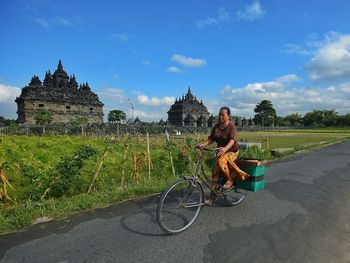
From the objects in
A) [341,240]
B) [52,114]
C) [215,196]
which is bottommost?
[341,240]

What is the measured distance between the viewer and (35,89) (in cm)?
6519

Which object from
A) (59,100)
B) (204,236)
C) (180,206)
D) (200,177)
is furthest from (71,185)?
(59,100)

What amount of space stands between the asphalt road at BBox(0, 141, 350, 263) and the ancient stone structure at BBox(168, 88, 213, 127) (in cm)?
8668

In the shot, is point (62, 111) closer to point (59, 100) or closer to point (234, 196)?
point (59, 100)

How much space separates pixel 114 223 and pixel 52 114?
67.5m

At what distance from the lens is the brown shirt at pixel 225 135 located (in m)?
5.54

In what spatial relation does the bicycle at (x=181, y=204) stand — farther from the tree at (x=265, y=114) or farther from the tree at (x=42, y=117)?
the tree at (x=265, y=114)

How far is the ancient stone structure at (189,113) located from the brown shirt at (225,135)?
285 feet

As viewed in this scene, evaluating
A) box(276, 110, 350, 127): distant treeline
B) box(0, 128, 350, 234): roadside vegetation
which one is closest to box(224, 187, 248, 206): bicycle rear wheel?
box(0, 128, 350, 234): roadside vegetation

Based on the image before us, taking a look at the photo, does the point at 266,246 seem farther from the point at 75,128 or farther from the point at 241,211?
the point at 75,128

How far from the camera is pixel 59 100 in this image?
224 feet

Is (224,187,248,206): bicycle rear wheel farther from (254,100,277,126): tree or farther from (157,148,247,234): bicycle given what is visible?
(254,100,277,126): tree

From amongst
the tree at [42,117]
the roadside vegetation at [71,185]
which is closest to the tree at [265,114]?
the tree at [42,117]

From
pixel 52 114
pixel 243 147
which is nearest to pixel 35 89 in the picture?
pixel 52 114
